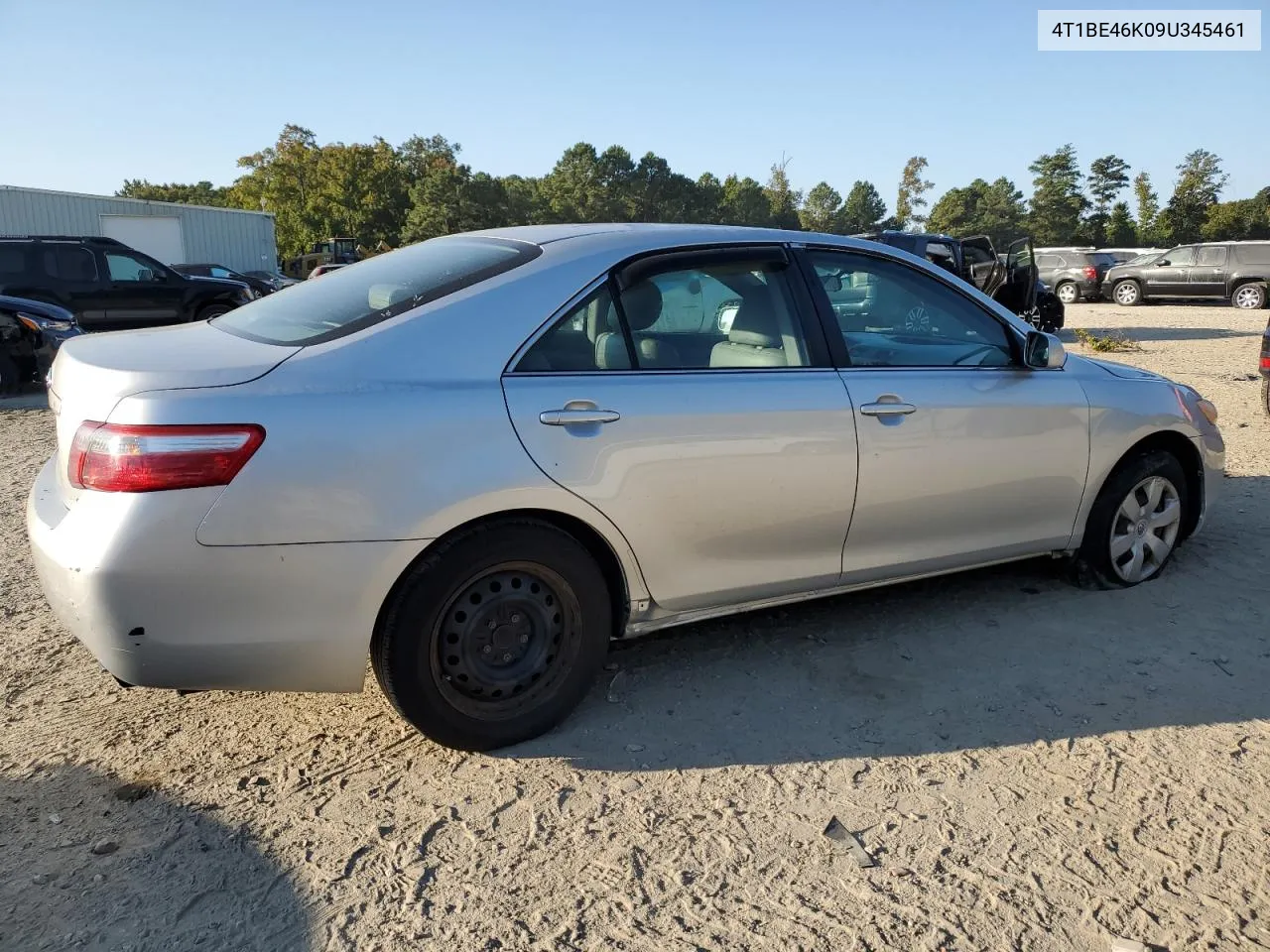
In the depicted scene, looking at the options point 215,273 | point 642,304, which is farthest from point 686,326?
point 215,273

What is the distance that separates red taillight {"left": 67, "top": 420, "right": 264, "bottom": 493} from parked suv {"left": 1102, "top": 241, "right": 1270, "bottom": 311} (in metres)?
27.6

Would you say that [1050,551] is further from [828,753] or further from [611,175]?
[611,175]

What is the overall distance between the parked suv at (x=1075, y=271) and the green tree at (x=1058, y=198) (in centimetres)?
4469

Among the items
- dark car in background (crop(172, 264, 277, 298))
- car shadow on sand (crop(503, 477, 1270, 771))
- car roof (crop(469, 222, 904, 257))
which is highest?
dark car in background (crop(172, 264, 277, 298))

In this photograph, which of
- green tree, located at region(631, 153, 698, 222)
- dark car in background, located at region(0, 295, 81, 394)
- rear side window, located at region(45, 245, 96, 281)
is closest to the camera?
dark car in background, located at region(0, 295, 81, 394)

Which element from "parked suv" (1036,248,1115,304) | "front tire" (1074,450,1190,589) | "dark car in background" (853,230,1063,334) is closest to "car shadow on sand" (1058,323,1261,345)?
"dark car in background" (853,230,1063,334)

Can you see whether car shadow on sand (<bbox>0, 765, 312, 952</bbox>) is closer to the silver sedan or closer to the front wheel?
the silver sedan

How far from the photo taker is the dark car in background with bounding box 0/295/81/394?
10.2 meters

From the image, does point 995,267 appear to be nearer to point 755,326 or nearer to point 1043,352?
point 1043,352

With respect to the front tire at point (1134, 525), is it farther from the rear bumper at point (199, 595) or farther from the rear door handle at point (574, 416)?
the rear bumper at point (199, 595)

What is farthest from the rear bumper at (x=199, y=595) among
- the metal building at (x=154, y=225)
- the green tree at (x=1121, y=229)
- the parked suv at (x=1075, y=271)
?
the green tree at (x=1121, y=229)

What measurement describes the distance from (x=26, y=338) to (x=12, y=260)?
14.3 ft

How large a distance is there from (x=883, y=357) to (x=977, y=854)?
1.84 m

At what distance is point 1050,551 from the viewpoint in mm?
4133
